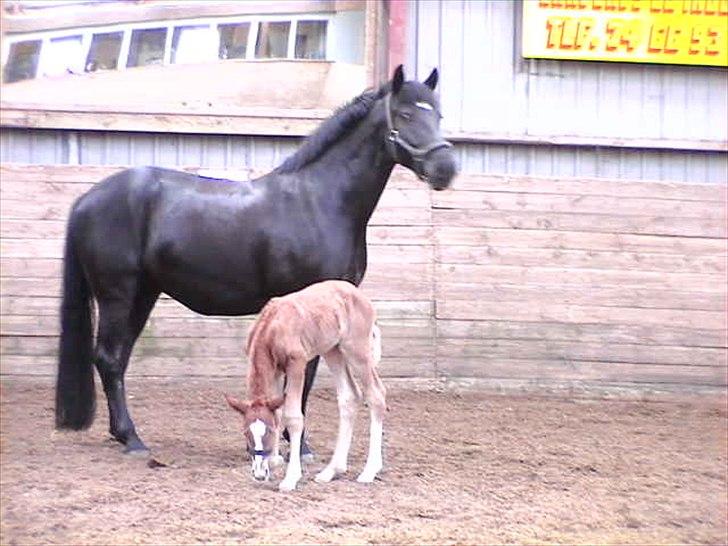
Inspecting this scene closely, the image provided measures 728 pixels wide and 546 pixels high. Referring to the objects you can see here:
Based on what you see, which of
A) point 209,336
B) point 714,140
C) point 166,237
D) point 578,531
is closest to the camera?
point 578,531

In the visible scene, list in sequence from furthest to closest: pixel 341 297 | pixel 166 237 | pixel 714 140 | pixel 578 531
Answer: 1. pixel 714 140
2. pixel 166 237
3. pixel 341 297
4. pixel 578 531

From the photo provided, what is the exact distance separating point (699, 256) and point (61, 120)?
5068mm

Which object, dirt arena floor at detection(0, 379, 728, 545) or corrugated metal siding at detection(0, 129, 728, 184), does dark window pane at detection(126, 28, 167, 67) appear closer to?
corrugated metal siding at detection(0, 129, 728, 184)

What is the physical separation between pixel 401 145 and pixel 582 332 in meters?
3.48

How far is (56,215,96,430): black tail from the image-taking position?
6602mm

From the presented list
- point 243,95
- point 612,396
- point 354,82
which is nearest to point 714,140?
point 612,396

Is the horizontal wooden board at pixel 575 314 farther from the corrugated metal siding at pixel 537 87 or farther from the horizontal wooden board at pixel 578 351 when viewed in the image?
the corrugated metal siding at pixel 537 87

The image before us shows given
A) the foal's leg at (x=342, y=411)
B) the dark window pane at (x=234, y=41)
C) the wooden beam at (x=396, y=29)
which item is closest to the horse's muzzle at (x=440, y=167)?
the foal's leg at (x=342, y=411)

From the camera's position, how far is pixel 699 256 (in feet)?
30.7

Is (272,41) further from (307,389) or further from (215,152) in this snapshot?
(307,389)

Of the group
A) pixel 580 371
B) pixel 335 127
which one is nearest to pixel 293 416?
pixel 335 127

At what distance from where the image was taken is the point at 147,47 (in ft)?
31.0

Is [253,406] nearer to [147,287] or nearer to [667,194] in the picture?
[147,287]

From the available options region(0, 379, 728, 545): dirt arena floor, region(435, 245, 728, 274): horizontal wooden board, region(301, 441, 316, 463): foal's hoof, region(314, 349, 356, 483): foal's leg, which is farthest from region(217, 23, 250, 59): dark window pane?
region(314, 349, 356, 483): foal's leg
